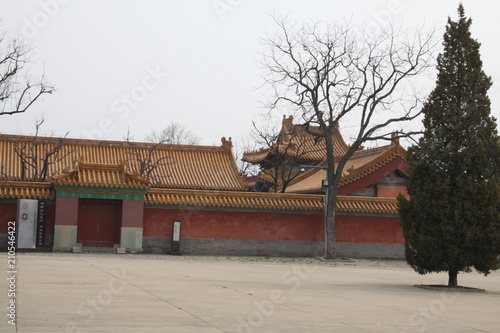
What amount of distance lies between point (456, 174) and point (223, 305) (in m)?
7.72

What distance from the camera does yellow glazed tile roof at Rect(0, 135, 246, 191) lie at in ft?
121

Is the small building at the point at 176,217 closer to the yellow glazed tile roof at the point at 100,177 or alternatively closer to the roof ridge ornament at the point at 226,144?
the yellow glazed tile roof at the point at 100,177

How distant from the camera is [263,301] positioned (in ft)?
36.6

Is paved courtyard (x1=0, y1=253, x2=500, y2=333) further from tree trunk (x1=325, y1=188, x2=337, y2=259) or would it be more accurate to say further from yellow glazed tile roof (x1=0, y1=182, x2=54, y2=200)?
tree trunk (x1=325, y1=188, x2=337, y2=259)

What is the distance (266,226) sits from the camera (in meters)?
30.1

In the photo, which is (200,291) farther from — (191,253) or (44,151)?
(44,151)

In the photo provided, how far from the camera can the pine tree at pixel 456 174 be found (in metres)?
15.6

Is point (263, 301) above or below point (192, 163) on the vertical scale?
below

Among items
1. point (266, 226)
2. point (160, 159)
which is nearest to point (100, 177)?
point (266, 226)

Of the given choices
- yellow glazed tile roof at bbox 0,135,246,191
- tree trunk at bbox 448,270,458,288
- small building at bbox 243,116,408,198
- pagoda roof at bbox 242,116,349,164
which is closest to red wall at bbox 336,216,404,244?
small building at bbox 243,116,408,198

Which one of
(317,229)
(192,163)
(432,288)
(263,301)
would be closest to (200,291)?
(263,301)

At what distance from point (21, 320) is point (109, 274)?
7750 mm

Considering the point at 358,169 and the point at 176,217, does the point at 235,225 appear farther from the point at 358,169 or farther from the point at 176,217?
the point at 358,169

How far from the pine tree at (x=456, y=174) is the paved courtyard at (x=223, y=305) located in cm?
101
